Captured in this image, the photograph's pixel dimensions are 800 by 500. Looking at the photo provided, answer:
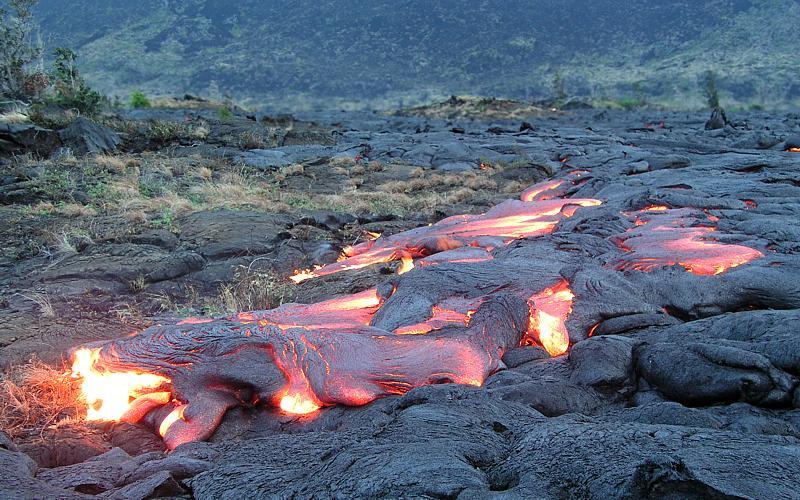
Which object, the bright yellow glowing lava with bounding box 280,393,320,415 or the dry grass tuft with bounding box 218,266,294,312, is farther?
the dry grass tuft with bounding box 218,266,294,312

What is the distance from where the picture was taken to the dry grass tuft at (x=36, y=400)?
350cm

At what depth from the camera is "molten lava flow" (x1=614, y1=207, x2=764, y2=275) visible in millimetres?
4832

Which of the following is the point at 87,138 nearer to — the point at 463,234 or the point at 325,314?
the point at 463,234

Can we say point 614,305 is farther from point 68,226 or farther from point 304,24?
point 304,24

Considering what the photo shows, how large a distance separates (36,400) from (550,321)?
140 inches

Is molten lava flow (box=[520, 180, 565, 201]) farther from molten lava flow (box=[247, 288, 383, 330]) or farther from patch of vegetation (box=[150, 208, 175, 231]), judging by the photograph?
patch of vegetation (box=[150, 208, 175, 231])

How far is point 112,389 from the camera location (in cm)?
388

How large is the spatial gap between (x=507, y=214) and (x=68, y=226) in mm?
6328

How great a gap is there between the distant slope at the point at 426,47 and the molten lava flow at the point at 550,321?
128 feet

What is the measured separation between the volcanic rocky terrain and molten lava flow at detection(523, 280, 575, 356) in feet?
0.06

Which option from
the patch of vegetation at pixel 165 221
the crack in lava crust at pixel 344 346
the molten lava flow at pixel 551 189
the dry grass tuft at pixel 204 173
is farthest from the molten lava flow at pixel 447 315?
the dry grass tuft at pixel 204 173

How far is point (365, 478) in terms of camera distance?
2152 mm

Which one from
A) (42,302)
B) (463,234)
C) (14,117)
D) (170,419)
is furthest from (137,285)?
(14,117)

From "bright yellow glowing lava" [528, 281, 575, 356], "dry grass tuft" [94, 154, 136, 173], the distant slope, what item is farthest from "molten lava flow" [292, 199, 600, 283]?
the distant slope
